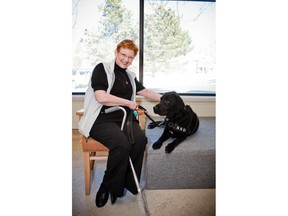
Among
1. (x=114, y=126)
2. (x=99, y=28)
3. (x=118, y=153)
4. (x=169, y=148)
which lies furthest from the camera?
(x=99, y=28)

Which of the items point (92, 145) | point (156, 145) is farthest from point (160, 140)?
point (92, 145)

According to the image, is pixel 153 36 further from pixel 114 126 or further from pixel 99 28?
pixel 114 126

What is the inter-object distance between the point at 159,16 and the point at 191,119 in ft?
6.61

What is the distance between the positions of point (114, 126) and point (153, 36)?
7.25 feet

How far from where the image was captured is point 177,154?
77.1 inches

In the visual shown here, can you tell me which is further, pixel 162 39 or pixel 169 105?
pixel 162 39

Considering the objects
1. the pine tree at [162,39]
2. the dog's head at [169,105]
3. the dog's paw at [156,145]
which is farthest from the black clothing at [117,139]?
the pine tree at [162,39]

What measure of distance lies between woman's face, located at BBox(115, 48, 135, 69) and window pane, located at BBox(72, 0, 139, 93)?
1.77m

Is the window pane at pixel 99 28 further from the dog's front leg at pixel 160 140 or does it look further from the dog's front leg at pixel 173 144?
the dog's front leg at pixel 173 144

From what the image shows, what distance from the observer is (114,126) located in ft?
6.03

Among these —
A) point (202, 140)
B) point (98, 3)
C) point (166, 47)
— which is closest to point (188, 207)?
point (202, 140)

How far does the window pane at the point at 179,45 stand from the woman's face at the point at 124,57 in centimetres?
180

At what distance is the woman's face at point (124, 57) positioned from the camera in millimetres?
1893
